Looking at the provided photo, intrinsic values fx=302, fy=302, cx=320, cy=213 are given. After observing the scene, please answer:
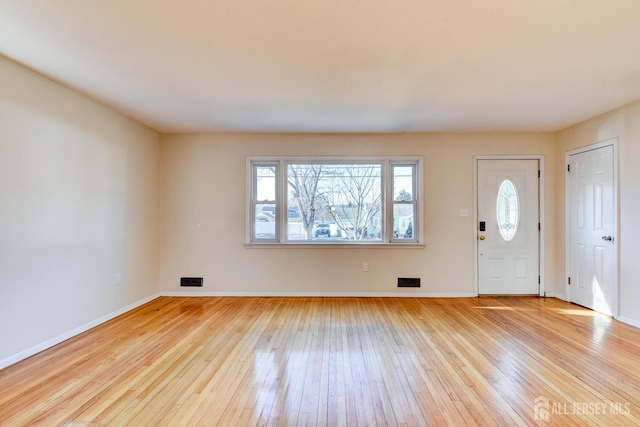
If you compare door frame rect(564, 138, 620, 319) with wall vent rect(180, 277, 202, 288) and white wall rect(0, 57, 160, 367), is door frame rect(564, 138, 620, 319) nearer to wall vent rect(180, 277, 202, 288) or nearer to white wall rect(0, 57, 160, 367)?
wall vent rect(180, 277, 202, 288)

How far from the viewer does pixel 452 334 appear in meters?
3.08

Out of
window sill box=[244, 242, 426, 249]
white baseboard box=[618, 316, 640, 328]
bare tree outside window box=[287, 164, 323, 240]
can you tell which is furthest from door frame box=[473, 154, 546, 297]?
bare tree outside window box=[287, 164, 323, 240]

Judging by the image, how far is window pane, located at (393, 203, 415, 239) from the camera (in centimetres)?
462

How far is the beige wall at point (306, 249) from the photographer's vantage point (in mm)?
4523

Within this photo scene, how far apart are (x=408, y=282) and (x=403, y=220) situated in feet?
3.06

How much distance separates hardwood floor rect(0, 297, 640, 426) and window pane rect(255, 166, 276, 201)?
178 centimetres

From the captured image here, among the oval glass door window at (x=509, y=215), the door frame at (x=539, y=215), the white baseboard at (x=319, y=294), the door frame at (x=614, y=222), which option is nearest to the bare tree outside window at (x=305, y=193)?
the white baseboard at (x=319, y=294)

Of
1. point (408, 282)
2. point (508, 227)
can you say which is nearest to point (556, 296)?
point (508, 227)

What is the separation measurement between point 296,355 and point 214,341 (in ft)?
2.86

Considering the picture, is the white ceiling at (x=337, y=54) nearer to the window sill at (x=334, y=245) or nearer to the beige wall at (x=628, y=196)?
the beige wall at (x=628, y=196)

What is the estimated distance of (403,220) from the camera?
15.2ft

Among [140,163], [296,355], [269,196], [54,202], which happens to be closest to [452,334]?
[296,355]

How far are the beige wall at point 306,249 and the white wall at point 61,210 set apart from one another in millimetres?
590

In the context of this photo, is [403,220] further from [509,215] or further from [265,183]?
[265,183]
